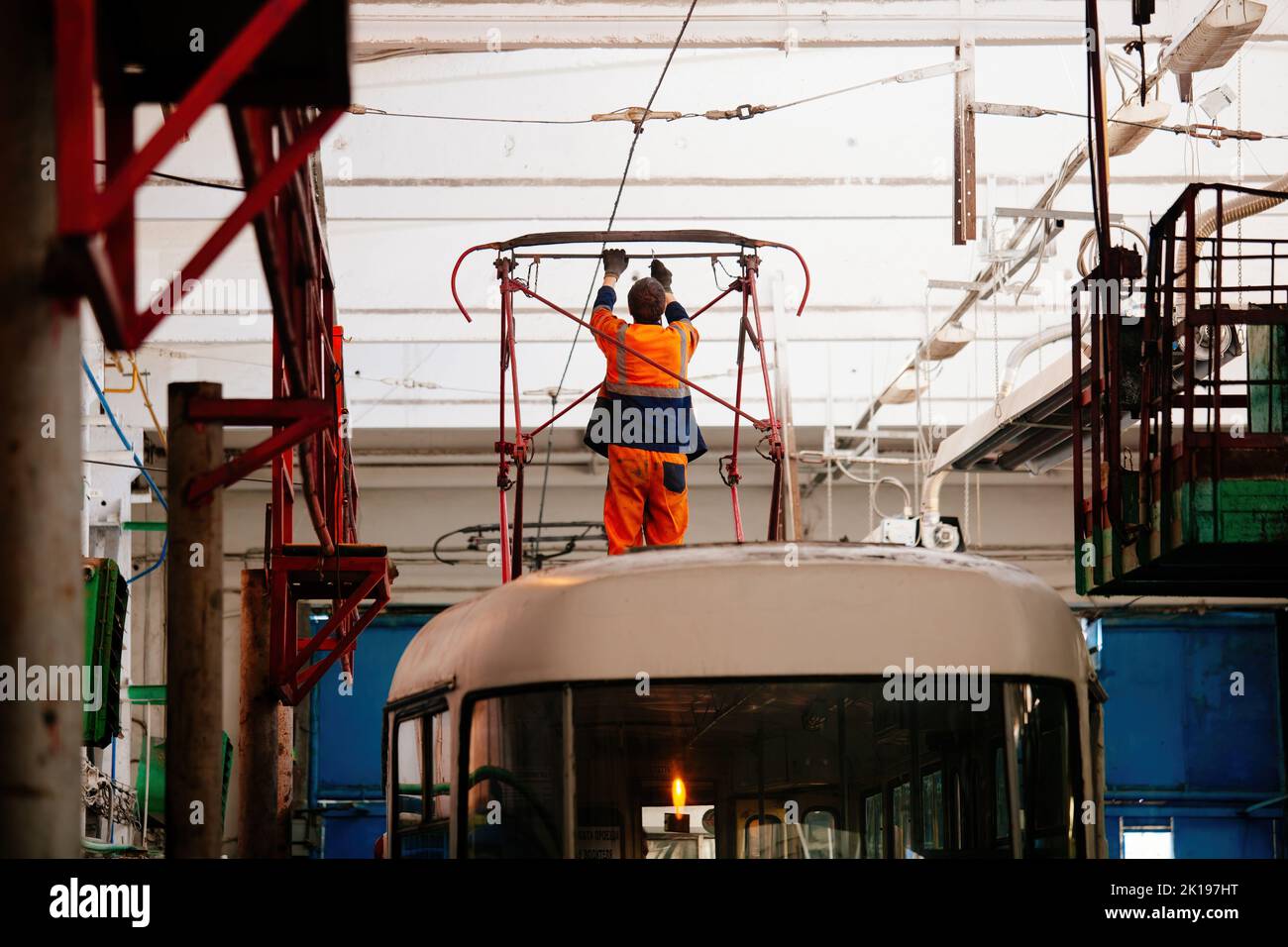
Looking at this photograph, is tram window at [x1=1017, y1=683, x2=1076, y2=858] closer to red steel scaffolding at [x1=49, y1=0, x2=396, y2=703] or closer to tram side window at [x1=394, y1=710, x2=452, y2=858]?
tram side window at [x1=394, y1=710, x2=452, y2=858]

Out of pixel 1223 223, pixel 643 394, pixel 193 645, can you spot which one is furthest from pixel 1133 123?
pixel 193 645

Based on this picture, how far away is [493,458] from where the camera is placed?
24203 millimetres

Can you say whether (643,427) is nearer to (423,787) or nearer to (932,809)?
(423,787)

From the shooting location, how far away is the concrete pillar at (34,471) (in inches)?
151

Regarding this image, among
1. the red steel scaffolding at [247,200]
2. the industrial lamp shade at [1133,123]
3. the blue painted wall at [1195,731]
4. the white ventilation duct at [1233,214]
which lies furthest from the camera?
the blue painted wall at [1195,731]

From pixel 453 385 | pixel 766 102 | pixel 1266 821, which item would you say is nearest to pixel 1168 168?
pixel 766 102

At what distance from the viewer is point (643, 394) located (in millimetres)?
9023

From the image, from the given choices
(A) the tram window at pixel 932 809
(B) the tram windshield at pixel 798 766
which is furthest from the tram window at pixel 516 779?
(A) the tram window at pixel 932 809

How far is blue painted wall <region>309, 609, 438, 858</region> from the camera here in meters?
17.2

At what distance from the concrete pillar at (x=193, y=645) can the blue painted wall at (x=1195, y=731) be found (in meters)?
13.4

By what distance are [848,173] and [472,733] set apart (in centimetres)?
879

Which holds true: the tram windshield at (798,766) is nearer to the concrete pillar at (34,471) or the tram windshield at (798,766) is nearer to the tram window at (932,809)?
the tram window at (932,809)

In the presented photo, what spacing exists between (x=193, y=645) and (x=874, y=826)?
108 inches
